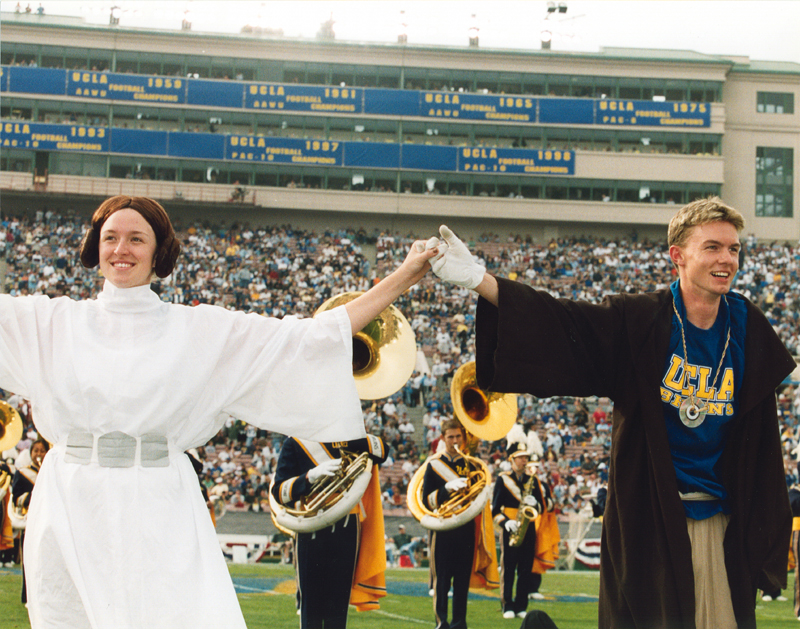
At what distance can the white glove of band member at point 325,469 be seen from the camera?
615 cm

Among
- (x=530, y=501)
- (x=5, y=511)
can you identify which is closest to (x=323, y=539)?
(x=530, y=501)

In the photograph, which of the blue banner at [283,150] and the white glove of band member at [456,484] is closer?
the white glove of band member at [456,484]

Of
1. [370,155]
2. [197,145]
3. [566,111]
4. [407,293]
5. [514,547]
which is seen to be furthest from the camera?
[566,111]

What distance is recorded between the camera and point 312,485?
636 cm

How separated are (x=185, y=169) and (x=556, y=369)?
4090cm

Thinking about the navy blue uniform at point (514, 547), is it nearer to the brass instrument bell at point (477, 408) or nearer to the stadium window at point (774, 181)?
the brass instrument bell at point (477, 408)

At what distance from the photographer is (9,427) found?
36.4ft

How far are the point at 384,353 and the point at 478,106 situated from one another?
37745mm

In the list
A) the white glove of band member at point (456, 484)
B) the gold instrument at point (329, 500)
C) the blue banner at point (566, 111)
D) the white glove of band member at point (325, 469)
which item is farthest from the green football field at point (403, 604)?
the blue banner at point (566, 111)

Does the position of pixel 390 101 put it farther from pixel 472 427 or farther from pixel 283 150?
pixel 472 427

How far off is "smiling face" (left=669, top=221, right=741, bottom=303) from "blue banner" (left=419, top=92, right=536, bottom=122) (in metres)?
39.8

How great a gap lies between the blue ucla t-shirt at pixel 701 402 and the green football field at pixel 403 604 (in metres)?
5.98

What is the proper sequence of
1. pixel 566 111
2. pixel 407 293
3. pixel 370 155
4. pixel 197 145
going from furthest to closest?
pixel 566 111, pixel 370 155, pixel 197 145, pixel 407 293

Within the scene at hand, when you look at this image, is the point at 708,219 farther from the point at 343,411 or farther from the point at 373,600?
the point at 373,600
